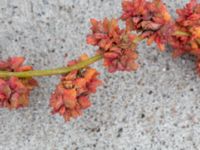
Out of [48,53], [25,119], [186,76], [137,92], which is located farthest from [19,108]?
[186,76]

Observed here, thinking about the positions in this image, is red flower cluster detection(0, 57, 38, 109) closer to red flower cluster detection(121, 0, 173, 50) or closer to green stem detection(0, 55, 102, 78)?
green stem detection(0, 55, 102, 78)

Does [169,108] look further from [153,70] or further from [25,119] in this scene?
[25,119]

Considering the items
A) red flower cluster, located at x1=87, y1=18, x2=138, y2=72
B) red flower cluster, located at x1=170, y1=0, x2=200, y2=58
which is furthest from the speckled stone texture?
red flower cluster, located at x1=87, y1=18, x2=138, y2=72

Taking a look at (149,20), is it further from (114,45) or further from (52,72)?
(52,72)

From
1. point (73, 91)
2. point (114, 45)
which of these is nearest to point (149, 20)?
point (114, 45)

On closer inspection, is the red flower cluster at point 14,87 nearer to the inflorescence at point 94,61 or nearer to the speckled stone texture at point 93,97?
the inflorescence at point 94,61

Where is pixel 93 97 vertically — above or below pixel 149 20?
below
